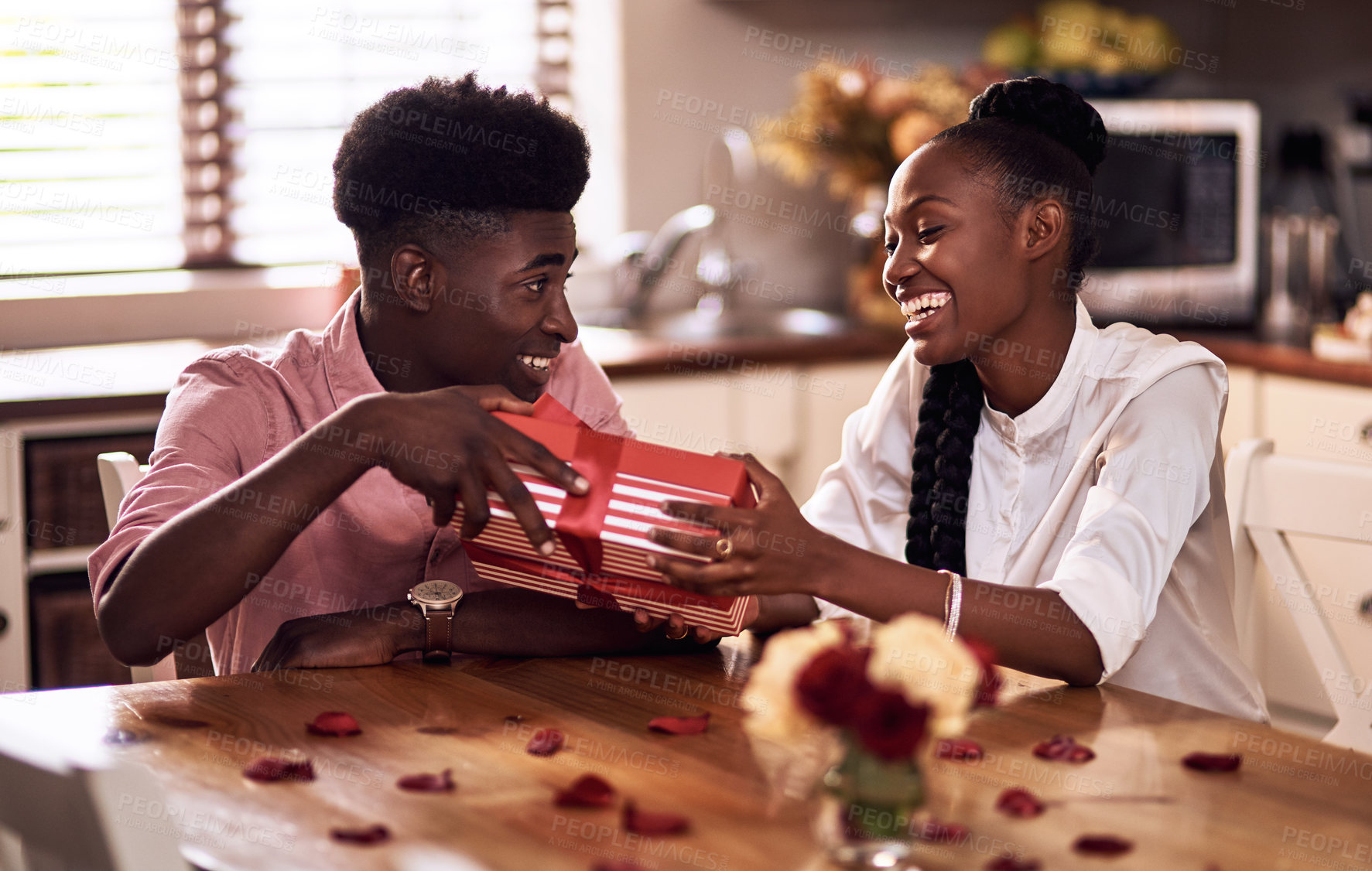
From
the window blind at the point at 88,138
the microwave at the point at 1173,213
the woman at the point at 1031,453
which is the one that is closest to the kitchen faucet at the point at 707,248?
the microwave at the point at 1173,213

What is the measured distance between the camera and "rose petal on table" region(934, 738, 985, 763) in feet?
3.26

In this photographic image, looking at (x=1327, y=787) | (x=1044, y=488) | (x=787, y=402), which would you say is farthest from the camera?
(x=787, y=402)

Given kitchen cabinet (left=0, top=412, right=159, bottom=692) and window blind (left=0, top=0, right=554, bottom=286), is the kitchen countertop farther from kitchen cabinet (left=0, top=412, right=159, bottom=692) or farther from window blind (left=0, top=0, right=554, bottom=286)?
window blind (left=0, top=0, right=554, bottom=286)

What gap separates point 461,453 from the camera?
108 cm

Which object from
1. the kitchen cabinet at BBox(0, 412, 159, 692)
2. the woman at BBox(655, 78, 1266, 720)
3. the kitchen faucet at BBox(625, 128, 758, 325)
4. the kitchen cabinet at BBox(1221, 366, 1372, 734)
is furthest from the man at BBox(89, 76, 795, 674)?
the kitchen faucet at BBox(625, 128, 758, 325)

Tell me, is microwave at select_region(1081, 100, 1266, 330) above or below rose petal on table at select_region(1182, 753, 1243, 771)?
above

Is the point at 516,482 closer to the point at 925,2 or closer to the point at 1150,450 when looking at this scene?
the point at 1150,450

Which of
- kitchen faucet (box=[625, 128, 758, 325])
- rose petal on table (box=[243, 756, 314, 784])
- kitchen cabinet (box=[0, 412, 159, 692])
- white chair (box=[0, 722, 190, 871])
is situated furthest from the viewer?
kitchen faucet (box=[625, 128, 758, 325])

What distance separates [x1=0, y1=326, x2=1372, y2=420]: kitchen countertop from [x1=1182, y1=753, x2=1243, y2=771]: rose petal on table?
1.64 meters

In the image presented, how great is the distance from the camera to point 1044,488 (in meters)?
1.46

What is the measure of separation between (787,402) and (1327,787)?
1862 mm

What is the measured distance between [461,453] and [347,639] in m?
0.25

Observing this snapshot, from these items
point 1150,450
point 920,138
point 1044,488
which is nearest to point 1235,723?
point 1150,450

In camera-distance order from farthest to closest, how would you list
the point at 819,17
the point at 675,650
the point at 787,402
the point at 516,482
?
the point at 819,17
the point at 787,402
the point at 675,650
the point at 516,482
